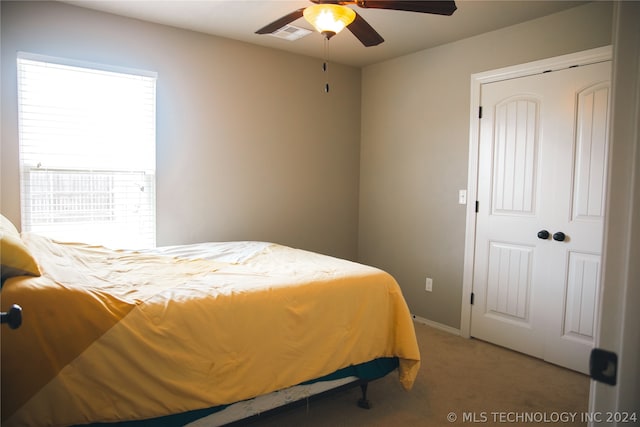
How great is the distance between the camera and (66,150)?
9.94 feet

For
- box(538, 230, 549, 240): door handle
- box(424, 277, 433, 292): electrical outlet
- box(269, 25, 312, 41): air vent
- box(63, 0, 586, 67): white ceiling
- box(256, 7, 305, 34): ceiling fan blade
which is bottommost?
box(424, 277, 433, 292): electrical outlet

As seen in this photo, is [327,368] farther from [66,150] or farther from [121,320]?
[66,150]

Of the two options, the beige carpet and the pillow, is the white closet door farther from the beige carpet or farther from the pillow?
the pillow

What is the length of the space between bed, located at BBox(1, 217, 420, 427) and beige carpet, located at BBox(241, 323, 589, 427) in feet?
0.71

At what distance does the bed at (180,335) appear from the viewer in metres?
1.45

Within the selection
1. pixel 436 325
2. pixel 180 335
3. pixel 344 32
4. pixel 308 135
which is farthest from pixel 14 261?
pixel 436 325

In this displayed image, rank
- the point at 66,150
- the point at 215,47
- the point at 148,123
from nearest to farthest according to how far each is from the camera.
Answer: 1. the point at 66,150
2. the point at 148,123
3. the point at 215,47

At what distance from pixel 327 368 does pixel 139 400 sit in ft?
2.96

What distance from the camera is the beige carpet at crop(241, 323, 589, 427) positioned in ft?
7.57

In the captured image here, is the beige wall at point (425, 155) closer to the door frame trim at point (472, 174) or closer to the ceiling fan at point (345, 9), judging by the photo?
the door frame trim at point (472, 174)

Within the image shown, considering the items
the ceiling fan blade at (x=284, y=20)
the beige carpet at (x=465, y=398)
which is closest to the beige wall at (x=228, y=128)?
the ceiling fan blade at (x=284, y=20)

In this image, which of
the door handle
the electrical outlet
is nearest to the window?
the electrical outlet

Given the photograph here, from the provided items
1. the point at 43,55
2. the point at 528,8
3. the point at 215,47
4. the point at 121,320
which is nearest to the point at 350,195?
the point at 215,47

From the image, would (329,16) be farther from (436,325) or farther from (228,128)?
(436,325)
